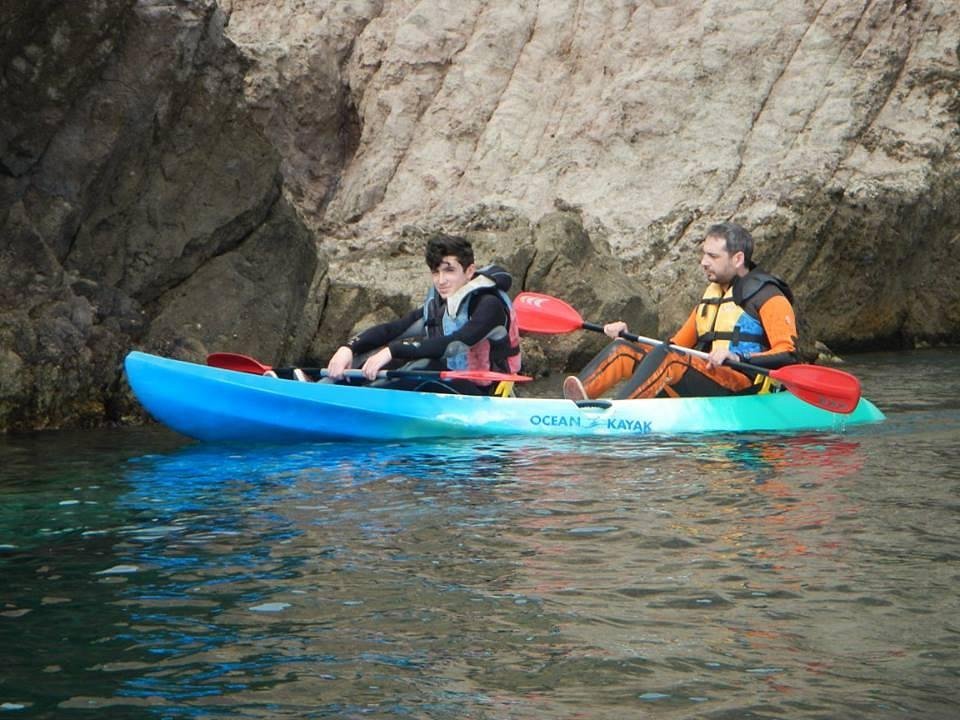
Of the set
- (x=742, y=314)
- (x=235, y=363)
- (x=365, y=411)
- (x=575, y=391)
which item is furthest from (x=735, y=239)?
(x=235, y=363)

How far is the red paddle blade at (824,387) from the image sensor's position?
27.7 feet

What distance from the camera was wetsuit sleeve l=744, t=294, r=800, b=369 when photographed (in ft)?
27.1

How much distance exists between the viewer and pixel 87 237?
32.1 feet

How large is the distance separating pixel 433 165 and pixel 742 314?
A: 11399 mm

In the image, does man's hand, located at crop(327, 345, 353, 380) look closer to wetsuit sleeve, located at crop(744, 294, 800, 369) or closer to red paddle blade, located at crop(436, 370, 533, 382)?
red paddle blade, located at crop(436, 370, 533, 382)

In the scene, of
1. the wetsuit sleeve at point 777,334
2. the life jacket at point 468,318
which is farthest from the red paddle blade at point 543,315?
the wetsuit sleeve at point 777,334

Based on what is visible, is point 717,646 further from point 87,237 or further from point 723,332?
point 87,237

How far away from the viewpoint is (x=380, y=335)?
28.0ft

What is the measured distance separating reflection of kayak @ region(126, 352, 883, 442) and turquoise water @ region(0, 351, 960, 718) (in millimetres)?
452

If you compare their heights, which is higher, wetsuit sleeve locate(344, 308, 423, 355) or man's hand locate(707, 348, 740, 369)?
wetsuit sleeve locate(344, 308, 423, 355)

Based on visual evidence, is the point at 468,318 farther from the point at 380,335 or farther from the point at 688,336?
the point at 688,336

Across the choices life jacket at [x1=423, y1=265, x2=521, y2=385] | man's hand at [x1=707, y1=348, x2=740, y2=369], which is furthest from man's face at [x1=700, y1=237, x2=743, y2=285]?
life jacket at [x1=423, y1=265, x2=521, y2=385]

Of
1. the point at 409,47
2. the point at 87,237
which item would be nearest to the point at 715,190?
the point at 409,47

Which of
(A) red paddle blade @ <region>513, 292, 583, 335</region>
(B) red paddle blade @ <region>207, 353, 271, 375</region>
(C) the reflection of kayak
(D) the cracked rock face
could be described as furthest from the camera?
(D) the cracked rock face
